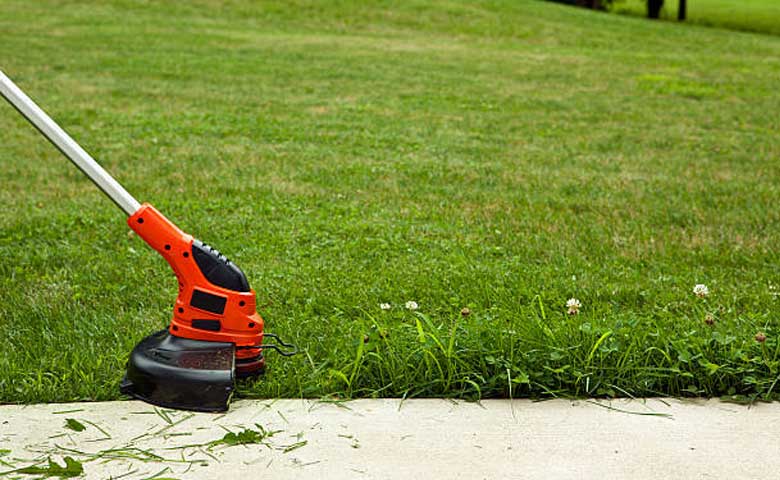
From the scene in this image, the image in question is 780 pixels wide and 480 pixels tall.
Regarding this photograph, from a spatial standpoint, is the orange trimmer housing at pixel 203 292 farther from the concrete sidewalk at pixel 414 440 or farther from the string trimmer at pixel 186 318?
the concrete sidewalk at pixel 414 440

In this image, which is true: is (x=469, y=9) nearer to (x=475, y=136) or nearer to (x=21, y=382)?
(x=475, y=136)

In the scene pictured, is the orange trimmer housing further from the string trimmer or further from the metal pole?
the metal pole

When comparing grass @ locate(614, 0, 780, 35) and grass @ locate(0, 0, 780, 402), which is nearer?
grass @ locate(0, 0, 780, 402)

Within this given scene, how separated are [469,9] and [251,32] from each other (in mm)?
6141

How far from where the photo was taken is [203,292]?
2646 millimetres

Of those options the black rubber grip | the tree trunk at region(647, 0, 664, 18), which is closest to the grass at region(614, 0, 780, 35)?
the tree trunk at region(647, 0, 664, 18)

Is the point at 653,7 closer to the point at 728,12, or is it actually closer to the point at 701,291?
the point at 728,12

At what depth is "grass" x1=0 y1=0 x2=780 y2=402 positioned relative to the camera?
2.81m

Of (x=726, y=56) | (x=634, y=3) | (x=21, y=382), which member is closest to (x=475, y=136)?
(x=21, y=382)

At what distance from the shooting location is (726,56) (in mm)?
16438

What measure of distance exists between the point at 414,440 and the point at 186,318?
0.75 metres

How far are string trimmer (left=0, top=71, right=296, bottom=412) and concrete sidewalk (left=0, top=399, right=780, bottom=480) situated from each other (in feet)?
0.22

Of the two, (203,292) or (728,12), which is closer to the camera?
(203,292)

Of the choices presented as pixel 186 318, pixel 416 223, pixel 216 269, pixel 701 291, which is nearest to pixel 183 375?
pixel 186 318
